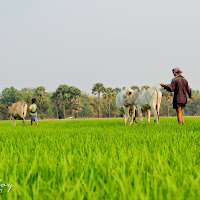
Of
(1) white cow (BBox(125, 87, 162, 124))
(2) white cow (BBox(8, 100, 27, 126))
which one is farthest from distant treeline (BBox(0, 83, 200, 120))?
(1) white cow (BBox(125, 87, 162, 124))

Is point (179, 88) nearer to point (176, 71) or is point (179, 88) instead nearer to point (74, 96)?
point (176, 71)

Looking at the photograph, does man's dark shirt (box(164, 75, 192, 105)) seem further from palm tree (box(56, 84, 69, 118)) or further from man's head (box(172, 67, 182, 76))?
palm tree (box(56, 84, 69, 118))

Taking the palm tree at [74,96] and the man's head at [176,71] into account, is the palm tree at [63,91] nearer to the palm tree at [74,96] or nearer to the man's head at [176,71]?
the palm tree at [74,96]

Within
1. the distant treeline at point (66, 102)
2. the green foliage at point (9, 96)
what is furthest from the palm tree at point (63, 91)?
the green foliage at point (9, 96)

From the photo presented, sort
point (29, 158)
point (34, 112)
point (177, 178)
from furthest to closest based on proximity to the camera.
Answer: point (34, 112), point (29, 158), point (177, 178)

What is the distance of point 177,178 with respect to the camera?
180 centimetres

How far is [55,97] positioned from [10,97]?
18.5 m

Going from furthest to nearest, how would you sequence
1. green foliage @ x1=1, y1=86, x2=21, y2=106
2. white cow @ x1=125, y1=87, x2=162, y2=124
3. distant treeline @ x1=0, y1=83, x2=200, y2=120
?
green foliage @ x1=1, y1=86, x2=21, y2=106 < distant treeline @ x1=0, y1=83, x2=200, y2=120 < white cow @ x1=125, y1=87, x2=162, y2=124

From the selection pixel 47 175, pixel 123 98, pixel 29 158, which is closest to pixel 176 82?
pixel 123 98

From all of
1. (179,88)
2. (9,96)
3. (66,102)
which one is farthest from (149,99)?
(9,96)

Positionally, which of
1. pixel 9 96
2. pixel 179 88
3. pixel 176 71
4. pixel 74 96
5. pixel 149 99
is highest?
pixel 9 96

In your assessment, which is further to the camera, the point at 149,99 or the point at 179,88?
the point at 149,99

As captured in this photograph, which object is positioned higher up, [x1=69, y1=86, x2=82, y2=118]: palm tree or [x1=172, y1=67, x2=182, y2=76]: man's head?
[x1=69, y1=86, x2=82, y2=118]: palm tree

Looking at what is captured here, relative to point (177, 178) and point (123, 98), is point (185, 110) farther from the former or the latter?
point (177, 178)
